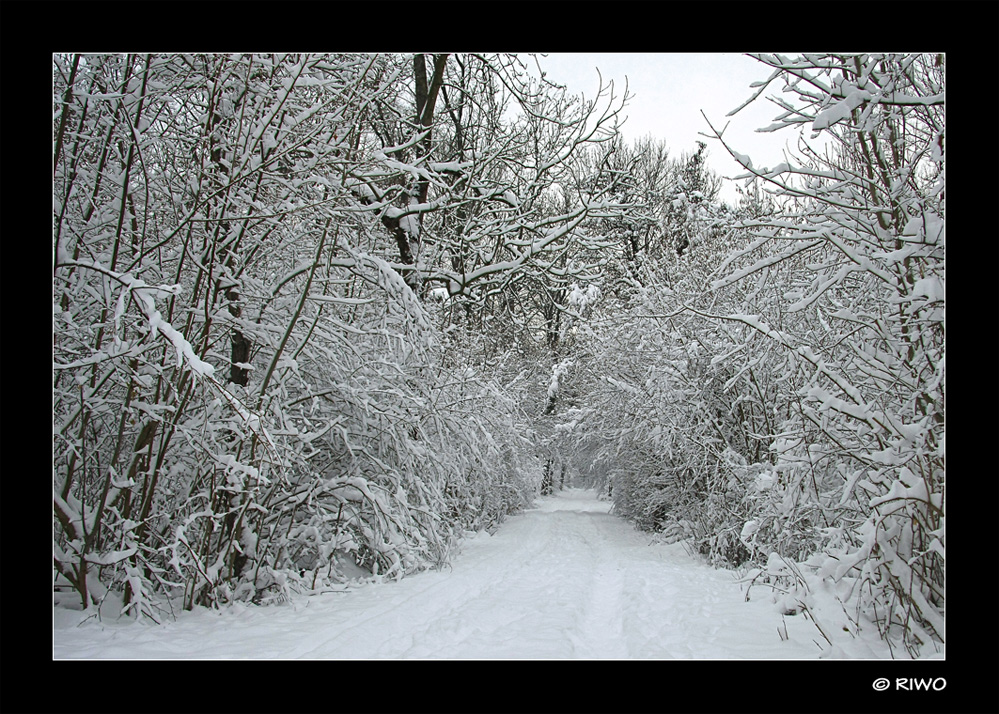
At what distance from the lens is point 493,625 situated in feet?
13.5

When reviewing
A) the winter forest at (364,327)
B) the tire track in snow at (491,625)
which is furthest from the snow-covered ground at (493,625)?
the winter forest at (364,327)

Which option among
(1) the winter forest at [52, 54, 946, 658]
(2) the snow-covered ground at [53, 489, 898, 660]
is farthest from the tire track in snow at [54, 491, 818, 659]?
(1) the winter forest at [52, 54, 946, 658]

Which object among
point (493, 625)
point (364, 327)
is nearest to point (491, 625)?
point (493, 625)

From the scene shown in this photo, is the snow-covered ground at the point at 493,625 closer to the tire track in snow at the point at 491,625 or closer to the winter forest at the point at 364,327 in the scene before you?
the tire track in snow at the point at 491,625

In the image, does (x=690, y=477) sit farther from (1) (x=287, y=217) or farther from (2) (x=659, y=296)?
(1) (x=287, y=217)

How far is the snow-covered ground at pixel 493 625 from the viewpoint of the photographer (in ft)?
10.9

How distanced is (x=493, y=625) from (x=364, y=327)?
307cm

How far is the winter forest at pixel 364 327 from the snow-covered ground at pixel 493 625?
0.24 metres

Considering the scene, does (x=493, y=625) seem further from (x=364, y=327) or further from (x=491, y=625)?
(x=364, y=327)

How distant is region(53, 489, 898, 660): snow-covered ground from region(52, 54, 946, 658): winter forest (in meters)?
0.24

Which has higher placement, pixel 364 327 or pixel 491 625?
pixel 364 327

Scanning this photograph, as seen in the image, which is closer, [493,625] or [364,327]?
[493,625]

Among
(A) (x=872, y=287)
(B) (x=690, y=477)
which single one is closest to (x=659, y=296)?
(B) (x=690, y=477)
